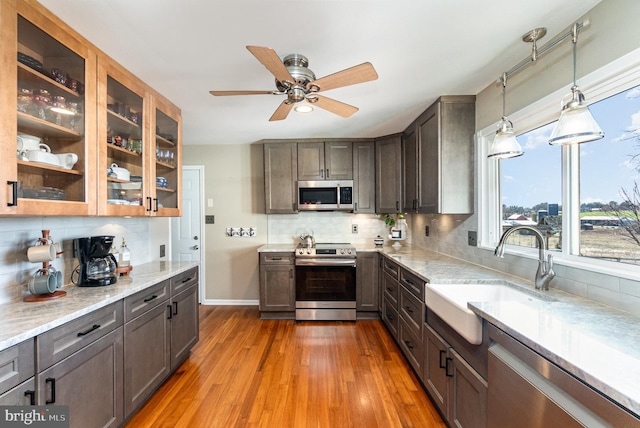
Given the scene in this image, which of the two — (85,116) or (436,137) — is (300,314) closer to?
(436,137)

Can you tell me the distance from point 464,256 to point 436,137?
1143 millimetres

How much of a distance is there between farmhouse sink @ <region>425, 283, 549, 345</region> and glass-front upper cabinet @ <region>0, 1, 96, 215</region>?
2.14m

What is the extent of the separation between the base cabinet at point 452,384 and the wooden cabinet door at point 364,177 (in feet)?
6.51

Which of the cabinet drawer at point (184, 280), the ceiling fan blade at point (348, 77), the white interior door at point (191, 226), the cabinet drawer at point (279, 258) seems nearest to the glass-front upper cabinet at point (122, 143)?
the cabinet drawer at point (184, 280)

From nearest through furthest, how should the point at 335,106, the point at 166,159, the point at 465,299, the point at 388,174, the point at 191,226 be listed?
the point at 465,299 → the point at 335,106 → the point at 166,159 → the point at 388,174 → the point at 191,226

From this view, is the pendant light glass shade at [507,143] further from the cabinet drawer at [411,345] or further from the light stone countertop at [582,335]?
the cabinet drawer at [411,345]

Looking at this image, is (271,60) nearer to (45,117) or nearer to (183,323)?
(45,117)

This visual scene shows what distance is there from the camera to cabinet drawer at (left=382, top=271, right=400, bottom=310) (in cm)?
268

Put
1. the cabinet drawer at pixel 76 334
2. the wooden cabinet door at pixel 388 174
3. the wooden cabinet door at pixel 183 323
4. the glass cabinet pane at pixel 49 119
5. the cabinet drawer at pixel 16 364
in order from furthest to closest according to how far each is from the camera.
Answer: the wooden cabinet door at pixel 388 174, the wooden cabinet door at pixel 183 323, the glass cabinet pane at pixel 49 119, the cabinet drawer at pixel 76 334, the cabinet drawer at pixel 16 364

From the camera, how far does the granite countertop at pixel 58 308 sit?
107 centimetres

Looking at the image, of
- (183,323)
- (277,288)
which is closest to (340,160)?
(277,288)

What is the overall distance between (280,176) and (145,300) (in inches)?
87.0

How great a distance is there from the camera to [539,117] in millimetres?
1724

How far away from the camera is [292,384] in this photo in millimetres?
2088
